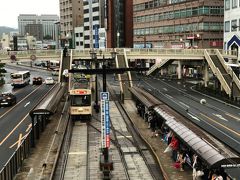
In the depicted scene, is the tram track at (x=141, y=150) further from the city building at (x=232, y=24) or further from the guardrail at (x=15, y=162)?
the city building at (x=232, y=24)

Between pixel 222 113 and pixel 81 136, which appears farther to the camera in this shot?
pixel 222 113

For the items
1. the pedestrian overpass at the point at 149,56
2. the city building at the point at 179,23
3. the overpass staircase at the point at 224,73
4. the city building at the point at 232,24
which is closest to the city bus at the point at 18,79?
the pedestrian overpass at the point at 149,56

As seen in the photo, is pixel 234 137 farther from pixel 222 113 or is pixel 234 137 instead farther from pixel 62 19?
pixel 62 19

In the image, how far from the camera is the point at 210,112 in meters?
47.9

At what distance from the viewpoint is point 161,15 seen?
111500 mm

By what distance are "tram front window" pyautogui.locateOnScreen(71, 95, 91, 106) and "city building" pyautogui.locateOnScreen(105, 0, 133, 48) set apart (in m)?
103

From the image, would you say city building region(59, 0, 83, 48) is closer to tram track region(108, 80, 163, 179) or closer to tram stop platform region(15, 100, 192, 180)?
tram track region(108, 80, 163, 179)

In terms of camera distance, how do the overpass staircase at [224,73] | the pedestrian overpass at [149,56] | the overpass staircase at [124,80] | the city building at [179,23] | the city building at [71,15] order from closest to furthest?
the overpass staircase at [124,80], the overpass staircase at [224,73], the pedestrian overpass at [149,56], the city building at [179,23], the city building at [71,15]

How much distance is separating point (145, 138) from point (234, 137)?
7427 millimetres

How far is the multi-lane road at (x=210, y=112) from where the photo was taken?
115 ft

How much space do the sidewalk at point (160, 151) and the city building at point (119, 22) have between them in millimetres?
99948

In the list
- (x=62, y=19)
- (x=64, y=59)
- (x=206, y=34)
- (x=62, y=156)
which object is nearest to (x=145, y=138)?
(x=62, y=156)

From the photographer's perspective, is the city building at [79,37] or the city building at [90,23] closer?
the city building at [90,23]

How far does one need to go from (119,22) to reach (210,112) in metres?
99.6
